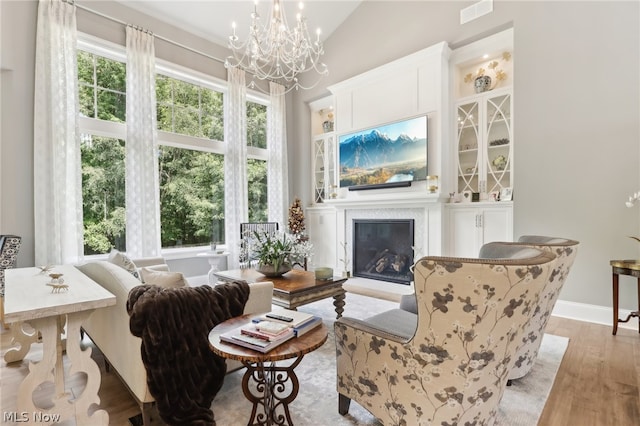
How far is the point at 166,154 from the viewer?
4.66 metres

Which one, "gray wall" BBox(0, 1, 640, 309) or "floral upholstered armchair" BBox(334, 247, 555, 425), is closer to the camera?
"floral upholstered armchair" BBox(334, 247, 555, 425)

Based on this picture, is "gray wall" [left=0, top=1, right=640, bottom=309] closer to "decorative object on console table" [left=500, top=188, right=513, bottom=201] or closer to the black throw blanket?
"decorative object on console table" [left=500, top=188, right=513, bottom=201]

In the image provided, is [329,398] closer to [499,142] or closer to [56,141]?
[499,142]

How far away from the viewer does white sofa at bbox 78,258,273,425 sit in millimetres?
1608

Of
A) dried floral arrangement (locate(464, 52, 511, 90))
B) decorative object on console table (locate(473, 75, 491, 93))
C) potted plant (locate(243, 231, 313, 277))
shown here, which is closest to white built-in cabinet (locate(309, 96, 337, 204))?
dried floral arrangement (locate(464, 52, 511, 90))

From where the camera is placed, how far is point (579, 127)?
3254 mm

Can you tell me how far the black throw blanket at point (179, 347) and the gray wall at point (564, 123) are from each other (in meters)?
3.01

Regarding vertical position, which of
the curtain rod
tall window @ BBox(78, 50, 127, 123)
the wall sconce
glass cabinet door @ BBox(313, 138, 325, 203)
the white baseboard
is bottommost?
the white baseboard

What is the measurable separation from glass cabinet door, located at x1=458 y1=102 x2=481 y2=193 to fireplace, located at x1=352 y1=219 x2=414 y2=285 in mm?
943

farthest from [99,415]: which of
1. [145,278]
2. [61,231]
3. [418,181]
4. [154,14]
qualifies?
[154,14]

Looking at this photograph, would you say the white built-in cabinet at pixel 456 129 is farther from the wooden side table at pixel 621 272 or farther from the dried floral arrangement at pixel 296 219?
the dried floral arrangement at pixel 296 219

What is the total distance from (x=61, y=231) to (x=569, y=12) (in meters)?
6.15

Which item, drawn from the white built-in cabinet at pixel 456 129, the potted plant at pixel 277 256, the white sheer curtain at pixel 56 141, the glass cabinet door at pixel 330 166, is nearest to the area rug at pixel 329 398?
the potted plant at pixel 277 256

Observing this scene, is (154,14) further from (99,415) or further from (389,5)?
(99,415)
